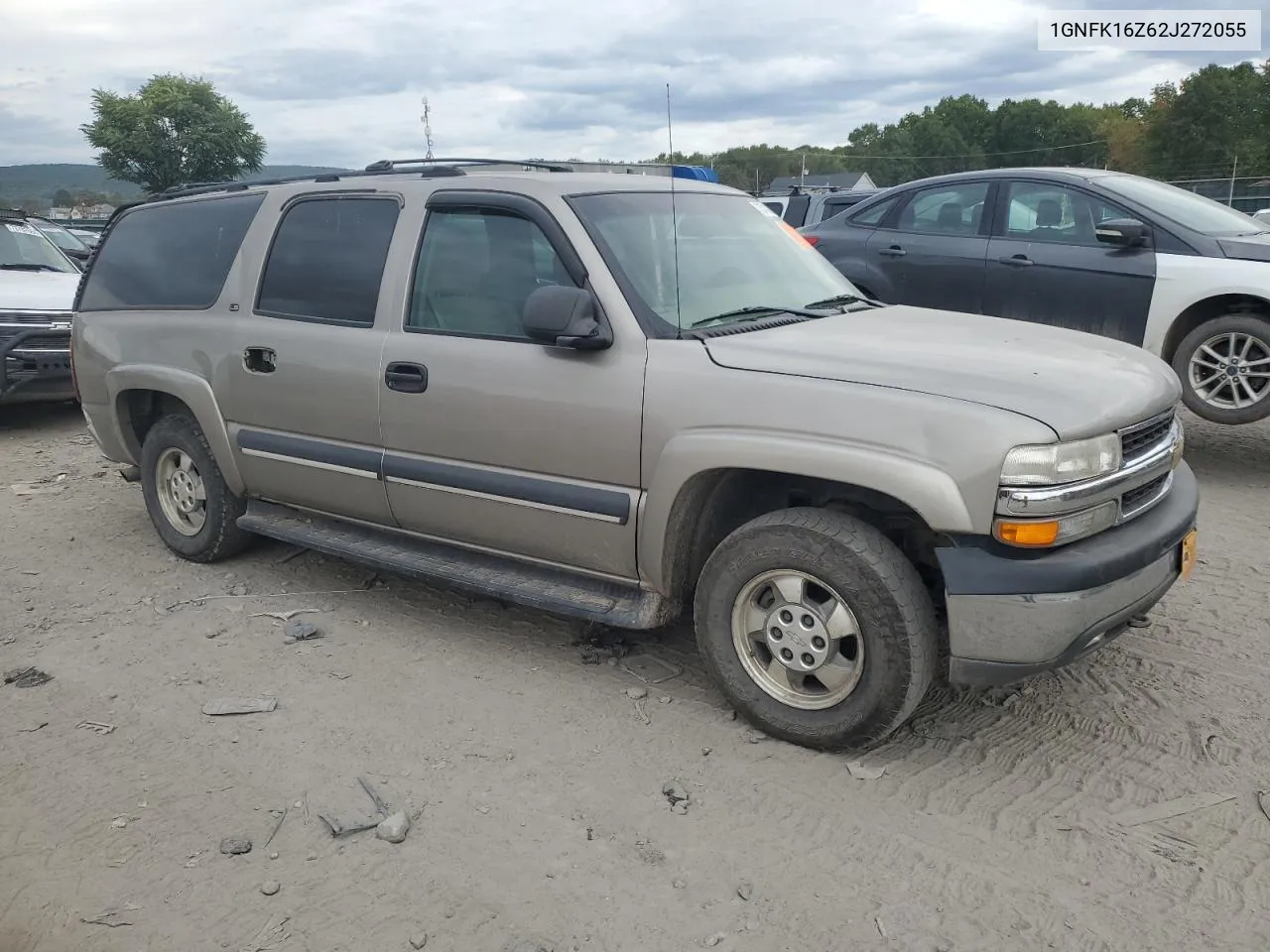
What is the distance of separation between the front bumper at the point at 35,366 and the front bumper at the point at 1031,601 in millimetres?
8186

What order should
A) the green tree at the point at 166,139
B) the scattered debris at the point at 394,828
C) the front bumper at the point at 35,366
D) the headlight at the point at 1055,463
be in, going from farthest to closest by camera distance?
the green tree at the point at 166,139, the front bumper at the point at 35,366, the scattered debris at the point at 394,828, the headlight at the point at 1055,463

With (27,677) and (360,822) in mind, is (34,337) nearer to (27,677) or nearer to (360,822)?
(27,677)

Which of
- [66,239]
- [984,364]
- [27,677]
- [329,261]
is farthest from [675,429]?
[66,239]

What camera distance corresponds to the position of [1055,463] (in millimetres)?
2910

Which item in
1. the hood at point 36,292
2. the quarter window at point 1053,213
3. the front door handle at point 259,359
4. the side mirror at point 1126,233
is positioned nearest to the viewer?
the front door handle at point 259,359

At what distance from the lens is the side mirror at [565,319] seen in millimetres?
3494

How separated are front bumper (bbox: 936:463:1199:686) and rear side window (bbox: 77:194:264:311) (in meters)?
3.66

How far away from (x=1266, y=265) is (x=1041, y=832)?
467cm

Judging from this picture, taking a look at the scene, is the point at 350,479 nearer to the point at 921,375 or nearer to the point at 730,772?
the point at 730,772

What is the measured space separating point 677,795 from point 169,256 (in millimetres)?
3812

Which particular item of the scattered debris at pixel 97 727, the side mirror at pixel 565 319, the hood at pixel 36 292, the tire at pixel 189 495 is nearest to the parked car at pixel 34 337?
the hood at pixel 36 292

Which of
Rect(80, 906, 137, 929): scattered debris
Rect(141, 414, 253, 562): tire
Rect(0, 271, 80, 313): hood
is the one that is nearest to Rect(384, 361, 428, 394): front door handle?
Rect(141, 414, 253, 562): tire

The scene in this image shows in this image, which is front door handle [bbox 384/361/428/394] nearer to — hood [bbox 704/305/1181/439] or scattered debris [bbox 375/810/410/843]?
hood [bbox 704/305/1181/439]

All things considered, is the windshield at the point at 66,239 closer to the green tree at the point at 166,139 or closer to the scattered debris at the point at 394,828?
the scattered debris at the point at 394,828
